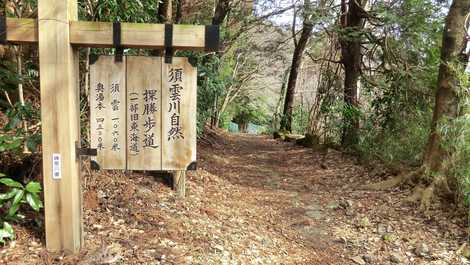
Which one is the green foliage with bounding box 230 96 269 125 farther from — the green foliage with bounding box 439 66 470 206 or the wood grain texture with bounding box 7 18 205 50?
the wood grain texture with bounding box 7 18 205 50

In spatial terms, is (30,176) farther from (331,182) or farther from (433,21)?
(433,21)

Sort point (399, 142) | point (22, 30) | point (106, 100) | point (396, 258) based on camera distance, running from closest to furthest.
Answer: point (22, 30)
point (106, 100)
point (396, 258)
point (399, 142)

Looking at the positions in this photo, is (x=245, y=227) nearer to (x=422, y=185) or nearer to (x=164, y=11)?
(x=422, y=185)

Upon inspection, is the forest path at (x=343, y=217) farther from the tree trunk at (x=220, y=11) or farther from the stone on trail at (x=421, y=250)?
the tree trunk at (x=220, y=11)

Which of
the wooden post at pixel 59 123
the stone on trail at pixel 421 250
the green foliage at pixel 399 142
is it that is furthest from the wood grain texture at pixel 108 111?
the green foliage at pixel 399 142

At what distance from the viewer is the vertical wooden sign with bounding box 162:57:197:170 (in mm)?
2781

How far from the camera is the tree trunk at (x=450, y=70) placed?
4848mm

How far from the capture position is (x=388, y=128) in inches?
285

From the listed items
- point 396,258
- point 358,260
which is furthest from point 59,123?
point 396,258

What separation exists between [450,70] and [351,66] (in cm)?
383

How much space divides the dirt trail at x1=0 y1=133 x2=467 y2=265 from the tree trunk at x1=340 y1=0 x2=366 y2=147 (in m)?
2.43

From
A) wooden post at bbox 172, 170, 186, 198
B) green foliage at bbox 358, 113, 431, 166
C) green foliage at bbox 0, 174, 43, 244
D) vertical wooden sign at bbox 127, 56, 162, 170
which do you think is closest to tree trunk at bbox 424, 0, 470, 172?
green foliage at bbox 358, 113, 431, 166

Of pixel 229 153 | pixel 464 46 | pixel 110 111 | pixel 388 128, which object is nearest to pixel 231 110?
pixel 229 153

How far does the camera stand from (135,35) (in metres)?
2.63
